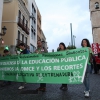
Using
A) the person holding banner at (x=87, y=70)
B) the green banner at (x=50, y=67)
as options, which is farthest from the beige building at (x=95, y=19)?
the green banner at (x=50, y=67)

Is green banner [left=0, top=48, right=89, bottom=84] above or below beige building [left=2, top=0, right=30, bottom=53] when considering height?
below

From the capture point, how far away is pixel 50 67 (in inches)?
176

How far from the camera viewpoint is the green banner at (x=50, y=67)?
13.5 feet

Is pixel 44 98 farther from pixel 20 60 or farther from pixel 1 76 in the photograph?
pixel 1 76

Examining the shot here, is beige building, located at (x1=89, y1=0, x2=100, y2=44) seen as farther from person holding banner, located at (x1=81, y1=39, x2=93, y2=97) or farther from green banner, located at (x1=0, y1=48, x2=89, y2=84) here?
green banner, located at (x1=0, y1=48, x2=89, y2=84)

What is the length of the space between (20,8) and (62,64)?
2109 centimetres

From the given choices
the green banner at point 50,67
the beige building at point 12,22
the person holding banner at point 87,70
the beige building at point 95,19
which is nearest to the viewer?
the green banner at point 50,67

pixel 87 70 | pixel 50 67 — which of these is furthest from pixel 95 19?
pixel 50 67

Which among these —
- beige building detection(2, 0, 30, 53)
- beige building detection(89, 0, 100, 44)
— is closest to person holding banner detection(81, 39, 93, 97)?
beige building detection(2, 0, 30, 53)

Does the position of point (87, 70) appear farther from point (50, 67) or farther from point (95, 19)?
point (95, 19)

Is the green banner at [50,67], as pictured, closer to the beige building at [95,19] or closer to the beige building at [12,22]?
the beige building at [12,22]

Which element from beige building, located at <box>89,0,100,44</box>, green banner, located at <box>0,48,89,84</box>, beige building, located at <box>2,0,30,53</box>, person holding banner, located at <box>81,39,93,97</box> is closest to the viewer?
green banner, located at <box>0,48,89,84</box>

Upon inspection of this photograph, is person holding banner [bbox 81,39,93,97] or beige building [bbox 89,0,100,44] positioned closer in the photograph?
person holding banner [bbox 81,39,93,97]

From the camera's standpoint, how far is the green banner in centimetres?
413
